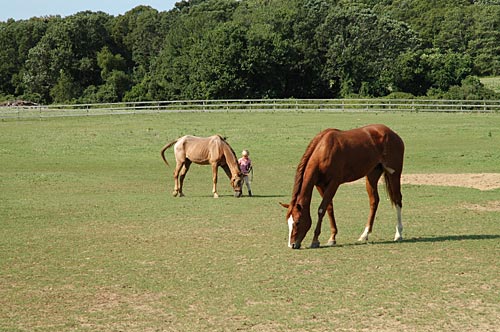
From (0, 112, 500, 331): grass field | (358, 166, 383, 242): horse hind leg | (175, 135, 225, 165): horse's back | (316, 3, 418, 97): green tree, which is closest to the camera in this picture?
(0, 112, 500, 331): grass field

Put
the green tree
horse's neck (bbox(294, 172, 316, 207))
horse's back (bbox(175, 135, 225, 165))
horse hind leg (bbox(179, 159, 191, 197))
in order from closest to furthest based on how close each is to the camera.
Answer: horse's neck (bbox(294, 172, 316, 207)), horse's back (bbox(175, 135, 225, 165)), horse hind leg (bbox(179, 159, 191, 197)), the green tree

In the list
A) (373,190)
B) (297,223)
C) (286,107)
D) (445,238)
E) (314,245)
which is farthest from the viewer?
(286,107)

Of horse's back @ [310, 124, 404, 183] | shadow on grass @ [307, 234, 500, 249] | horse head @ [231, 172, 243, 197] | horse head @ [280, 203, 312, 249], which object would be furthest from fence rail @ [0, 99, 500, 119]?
horse head @ [280, 203, 312, 249]

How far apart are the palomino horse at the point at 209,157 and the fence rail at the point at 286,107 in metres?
36.1

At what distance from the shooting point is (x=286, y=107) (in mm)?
61375

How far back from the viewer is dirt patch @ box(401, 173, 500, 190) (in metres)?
22.1

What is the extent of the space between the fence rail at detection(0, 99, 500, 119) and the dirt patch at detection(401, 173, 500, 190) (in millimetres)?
31984

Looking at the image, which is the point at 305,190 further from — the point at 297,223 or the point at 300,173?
the point at 297,223

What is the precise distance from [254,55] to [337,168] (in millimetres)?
60350

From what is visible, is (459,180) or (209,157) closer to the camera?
(209,157)

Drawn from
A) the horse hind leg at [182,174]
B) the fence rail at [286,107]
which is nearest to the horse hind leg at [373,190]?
the horse hind leg at [182,174]

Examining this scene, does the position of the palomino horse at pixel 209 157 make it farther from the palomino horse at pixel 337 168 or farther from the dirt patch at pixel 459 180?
the palomino horse at pixel 337 168

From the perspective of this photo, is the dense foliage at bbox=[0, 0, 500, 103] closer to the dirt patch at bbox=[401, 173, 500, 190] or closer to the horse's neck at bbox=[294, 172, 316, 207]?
the dirt patch at bbox=[401, 173, 500, 190]

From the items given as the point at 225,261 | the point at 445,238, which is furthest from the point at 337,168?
the point at 225,261
